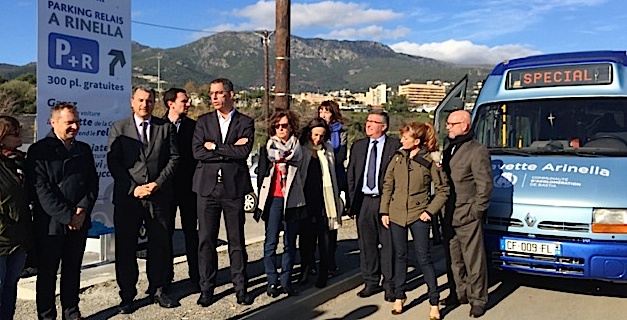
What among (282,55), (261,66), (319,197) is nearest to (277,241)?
(319,197)

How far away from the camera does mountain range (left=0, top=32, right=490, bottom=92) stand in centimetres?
11516

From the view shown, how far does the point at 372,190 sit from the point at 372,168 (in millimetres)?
233

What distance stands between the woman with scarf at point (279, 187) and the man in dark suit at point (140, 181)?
0.96 metres

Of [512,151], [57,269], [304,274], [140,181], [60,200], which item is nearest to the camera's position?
[60,200]

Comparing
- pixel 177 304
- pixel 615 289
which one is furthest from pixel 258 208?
pixel 615 289

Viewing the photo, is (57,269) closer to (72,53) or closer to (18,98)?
(72,53)

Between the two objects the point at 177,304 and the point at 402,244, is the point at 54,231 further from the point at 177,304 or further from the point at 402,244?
the point at 402,244

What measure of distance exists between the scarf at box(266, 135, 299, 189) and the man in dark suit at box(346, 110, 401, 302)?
0.74 metres

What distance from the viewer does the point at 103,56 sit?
290 inches

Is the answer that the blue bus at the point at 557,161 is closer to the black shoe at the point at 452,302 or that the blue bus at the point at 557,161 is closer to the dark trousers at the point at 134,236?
the black shoe at the point at 452,302

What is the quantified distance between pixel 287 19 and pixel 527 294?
567 cm

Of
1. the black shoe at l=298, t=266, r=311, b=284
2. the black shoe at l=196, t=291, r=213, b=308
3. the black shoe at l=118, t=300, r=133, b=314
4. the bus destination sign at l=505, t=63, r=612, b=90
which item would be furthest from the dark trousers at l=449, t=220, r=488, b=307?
the black shoe at l=118, t=300, r=133, b=314

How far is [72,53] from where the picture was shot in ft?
22.8

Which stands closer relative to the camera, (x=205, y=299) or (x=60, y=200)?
(x=60, y=200)
